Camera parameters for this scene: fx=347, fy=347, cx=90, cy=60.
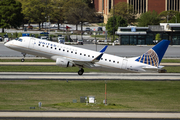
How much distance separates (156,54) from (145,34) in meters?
72.4

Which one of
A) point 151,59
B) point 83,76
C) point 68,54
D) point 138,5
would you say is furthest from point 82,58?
point 138,5

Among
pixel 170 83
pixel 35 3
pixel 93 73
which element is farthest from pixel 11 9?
pixel 170 83

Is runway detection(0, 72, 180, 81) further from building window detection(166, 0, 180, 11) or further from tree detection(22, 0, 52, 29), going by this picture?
building window detection(166, 0, 180, 11)

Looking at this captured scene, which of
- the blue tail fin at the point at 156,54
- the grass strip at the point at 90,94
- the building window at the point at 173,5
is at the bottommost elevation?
the grass strip at the point at 90,94

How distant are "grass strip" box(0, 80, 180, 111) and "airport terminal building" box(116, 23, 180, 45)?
72.6 meters

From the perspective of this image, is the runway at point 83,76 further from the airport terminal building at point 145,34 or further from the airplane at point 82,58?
the airport terminal building at point 145,34

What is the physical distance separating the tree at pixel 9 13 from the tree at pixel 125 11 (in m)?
Result: 53.9

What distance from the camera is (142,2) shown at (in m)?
193

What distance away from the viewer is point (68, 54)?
4756 centimetres

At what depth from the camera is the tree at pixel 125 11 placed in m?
180

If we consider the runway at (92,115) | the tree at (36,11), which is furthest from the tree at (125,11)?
the runway at (92,115)

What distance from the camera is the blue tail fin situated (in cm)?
4496

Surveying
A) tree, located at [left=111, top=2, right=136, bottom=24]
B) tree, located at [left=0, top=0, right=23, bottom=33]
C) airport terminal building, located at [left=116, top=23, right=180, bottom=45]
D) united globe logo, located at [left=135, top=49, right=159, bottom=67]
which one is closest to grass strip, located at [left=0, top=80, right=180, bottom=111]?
united globe logo, located at [left=135, top=49, right=159, bottom=67]

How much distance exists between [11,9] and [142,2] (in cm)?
7758
